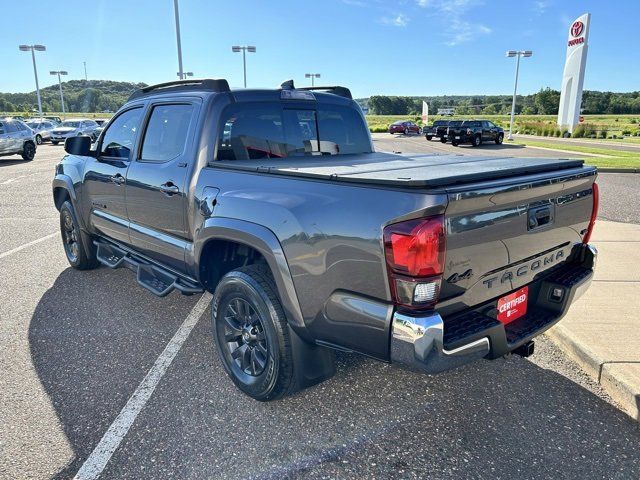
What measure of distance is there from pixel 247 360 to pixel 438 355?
4.57 feet

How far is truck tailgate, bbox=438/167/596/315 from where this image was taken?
7.11 ft

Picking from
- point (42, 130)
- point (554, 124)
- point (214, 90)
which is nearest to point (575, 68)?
point (554, 124)

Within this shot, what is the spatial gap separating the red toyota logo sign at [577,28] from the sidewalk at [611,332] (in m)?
41.5

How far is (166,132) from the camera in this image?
374 centimetres

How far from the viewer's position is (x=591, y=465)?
96.3 inches

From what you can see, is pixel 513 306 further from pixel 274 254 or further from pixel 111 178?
pixel 111 178

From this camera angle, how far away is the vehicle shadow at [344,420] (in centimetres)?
245

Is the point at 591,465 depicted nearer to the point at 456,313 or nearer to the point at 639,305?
the point at 456,313

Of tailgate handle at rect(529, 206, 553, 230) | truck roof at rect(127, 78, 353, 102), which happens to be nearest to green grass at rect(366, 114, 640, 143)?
truck roof at rect(127, 78, 353, 102)

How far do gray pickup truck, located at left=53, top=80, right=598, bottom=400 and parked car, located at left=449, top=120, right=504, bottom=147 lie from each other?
2650 centimetres

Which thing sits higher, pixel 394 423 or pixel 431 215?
pixel 431 215

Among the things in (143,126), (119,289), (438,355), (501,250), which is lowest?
(119,289)

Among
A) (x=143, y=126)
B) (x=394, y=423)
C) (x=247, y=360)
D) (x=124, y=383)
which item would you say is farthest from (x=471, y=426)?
(x=143, y=126)

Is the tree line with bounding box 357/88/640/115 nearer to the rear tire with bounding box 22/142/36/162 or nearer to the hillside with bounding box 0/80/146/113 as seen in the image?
the hillside with bounding box 0/80/146/113
